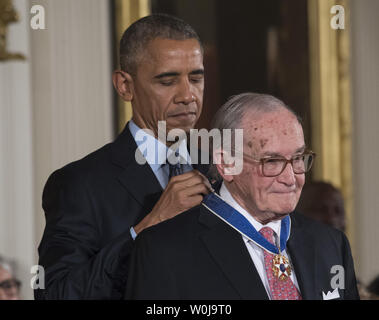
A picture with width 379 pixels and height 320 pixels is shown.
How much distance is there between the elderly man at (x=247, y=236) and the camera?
1702 millimetres

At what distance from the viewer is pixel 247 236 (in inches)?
68.9

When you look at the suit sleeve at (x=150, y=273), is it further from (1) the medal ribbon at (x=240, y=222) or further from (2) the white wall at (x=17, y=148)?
(2) the white wall at (x=17, y=148)

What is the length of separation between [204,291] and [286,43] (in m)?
3.71

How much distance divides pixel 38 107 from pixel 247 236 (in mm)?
2682

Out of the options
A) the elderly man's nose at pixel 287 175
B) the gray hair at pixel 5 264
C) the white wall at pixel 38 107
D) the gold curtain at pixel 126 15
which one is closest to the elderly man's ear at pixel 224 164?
the elderly man's nose at pixel 287 175

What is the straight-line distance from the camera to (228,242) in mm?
1762

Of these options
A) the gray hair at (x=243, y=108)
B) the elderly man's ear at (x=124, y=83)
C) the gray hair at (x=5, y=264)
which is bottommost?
the gray hair at (x=5, y=264)

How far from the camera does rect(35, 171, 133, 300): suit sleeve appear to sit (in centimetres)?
180

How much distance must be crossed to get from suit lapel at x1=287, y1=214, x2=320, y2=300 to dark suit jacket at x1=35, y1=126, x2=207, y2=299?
28 cm

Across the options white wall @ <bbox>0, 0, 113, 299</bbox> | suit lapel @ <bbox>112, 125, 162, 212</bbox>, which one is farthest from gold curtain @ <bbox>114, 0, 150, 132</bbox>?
suit lapel @ <bbox>112, 125, 162, 212</bbox>

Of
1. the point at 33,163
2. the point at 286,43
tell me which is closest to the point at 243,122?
the point at 33,163

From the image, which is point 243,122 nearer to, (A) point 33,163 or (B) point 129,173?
(B) point 129,173

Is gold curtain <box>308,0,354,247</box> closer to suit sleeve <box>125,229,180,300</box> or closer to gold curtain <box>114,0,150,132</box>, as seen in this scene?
gold curtain <box>114,0,150,132</box>

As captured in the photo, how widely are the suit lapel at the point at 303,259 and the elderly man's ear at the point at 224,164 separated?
0.19m
